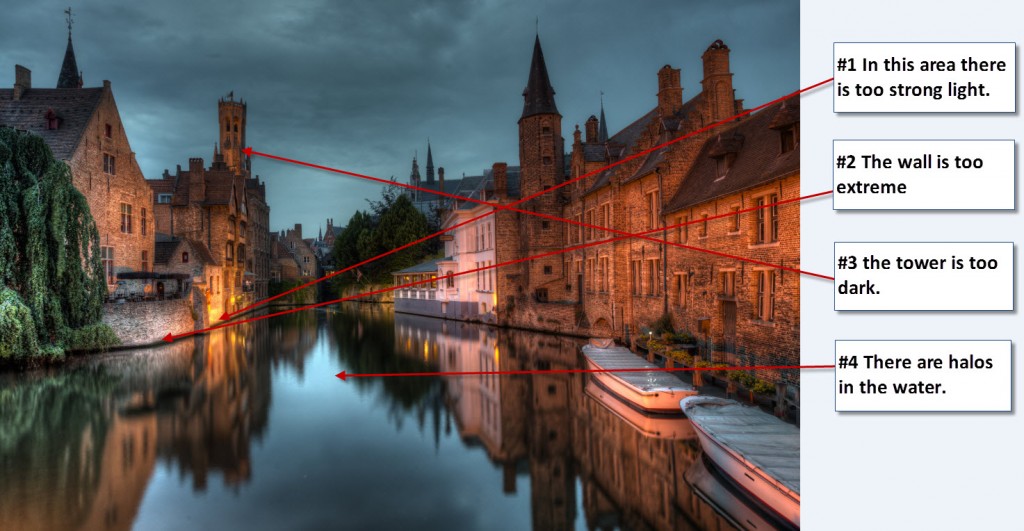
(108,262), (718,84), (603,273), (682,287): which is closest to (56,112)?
(108,262)

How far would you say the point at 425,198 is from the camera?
115 metres

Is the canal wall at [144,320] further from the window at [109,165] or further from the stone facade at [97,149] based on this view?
the window at [109,165]

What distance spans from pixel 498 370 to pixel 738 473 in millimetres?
14455

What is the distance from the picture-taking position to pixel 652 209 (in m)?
26.5

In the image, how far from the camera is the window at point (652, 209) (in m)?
26.0

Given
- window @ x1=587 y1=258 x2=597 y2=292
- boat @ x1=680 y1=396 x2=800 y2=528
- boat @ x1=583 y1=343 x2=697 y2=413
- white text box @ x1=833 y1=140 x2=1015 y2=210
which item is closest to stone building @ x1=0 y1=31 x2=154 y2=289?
window @ x1=587 y1=258 x2=597 y2=292

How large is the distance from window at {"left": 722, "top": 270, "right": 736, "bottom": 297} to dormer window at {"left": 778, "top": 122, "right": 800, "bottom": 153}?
14.0ft

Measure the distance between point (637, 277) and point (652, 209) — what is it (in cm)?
353

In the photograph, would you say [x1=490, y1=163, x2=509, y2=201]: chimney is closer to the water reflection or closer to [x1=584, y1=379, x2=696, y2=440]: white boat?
the water reflection

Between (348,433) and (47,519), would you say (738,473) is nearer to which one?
(348,433)

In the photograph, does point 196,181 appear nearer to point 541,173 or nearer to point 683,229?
point 541,173

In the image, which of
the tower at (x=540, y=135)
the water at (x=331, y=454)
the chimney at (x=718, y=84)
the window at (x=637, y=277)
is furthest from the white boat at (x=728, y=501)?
the tower at (x=540, y=135)

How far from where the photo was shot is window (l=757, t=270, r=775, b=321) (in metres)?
16.9

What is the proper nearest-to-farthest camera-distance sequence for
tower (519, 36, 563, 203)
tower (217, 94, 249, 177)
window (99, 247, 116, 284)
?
window (99, 247, 116, 284) → tower (519, 36, 563, 203) → tower (217, 94, 249, 177)
